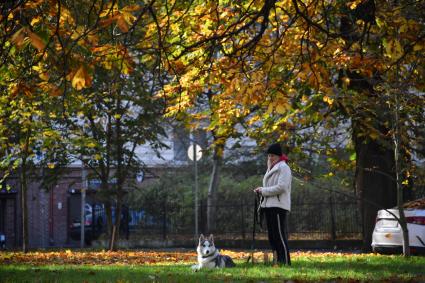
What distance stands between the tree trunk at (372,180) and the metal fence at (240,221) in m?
5.64

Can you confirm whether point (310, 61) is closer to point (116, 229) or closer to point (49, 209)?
point (116, 229)

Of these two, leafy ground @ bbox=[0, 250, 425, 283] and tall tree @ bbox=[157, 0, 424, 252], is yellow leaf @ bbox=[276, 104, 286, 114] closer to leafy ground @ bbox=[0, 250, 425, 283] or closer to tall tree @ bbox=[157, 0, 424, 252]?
tall tree @ bbox=[157, 0, 424, 252]

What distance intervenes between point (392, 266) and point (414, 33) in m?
3.61

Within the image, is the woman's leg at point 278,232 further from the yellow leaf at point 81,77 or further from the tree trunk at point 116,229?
the tree trunk at point 116,229

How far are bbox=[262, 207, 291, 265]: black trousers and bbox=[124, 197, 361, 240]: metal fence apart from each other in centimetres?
1186

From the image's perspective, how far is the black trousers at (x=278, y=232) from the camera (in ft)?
37.7

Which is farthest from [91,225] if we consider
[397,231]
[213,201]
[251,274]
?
[251,274]

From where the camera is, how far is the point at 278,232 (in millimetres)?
11477

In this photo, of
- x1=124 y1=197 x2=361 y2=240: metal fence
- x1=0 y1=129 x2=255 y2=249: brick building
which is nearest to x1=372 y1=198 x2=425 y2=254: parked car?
x1=124 y1=197 x2=361 y2=240: metal fence

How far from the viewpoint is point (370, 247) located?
60.1 feet

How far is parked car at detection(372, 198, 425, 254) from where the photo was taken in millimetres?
15914

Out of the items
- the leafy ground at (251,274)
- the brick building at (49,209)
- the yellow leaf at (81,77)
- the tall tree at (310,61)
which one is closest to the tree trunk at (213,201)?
the brick building at (49,209)

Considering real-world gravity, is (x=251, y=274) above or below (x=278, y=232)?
below

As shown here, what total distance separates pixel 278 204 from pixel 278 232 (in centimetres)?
43
